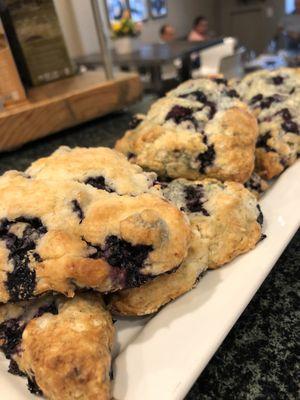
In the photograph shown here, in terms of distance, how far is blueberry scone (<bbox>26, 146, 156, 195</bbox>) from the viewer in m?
0.58

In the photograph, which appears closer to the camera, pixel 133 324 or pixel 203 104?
pixel 133 324

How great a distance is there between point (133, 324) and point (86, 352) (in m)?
0.13


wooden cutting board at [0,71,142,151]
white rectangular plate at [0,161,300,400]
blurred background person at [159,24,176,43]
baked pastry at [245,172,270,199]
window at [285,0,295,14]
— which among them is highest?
wooden cutting board at [0,71,142,151]

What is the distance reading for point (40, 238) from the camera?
0.50 metres

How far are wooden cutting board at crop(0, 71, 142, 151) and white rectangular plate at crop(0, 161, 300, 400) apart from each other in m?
0.78

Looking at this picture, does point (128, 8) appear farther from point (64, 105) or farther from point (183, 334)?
point (183, 334)

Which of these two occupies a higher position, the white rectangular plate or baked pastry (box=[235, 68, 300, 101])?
baked pastry (box=[235, 68, 300, 101])

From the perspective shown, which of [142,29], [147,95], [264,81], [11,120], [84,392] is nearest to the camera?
[84,392]

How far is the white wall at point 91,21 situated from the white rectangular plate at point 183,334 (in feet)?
4.44

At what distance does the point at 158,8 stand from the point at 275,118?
5.36 meters

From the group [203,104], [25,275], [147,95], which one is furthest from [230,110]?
[147,95]

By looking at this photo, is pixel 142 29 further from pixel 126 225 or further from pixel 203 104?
pixel 126 225

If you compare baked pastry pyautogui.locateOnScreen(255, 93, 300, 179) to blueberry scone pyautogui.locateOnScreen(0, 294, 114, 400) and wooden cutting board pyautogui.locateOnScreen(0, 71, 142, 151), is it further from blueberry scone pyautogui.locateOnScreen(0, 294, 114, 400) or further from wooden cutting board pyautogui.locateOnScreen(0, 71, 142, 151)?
wooden cutting board pyautogui.locateOnScreen(0, 71, 142, 151)

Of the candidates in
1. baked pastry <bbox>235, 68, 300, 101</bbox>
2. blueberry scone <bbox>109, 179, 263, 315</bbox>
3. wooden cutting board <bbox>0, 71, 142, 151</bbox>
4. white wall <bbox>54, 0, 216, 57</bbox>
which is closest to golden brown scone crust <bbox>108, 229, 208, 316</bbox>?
blueberry scone <bbox>109, 179, 263, 315</bbox>
